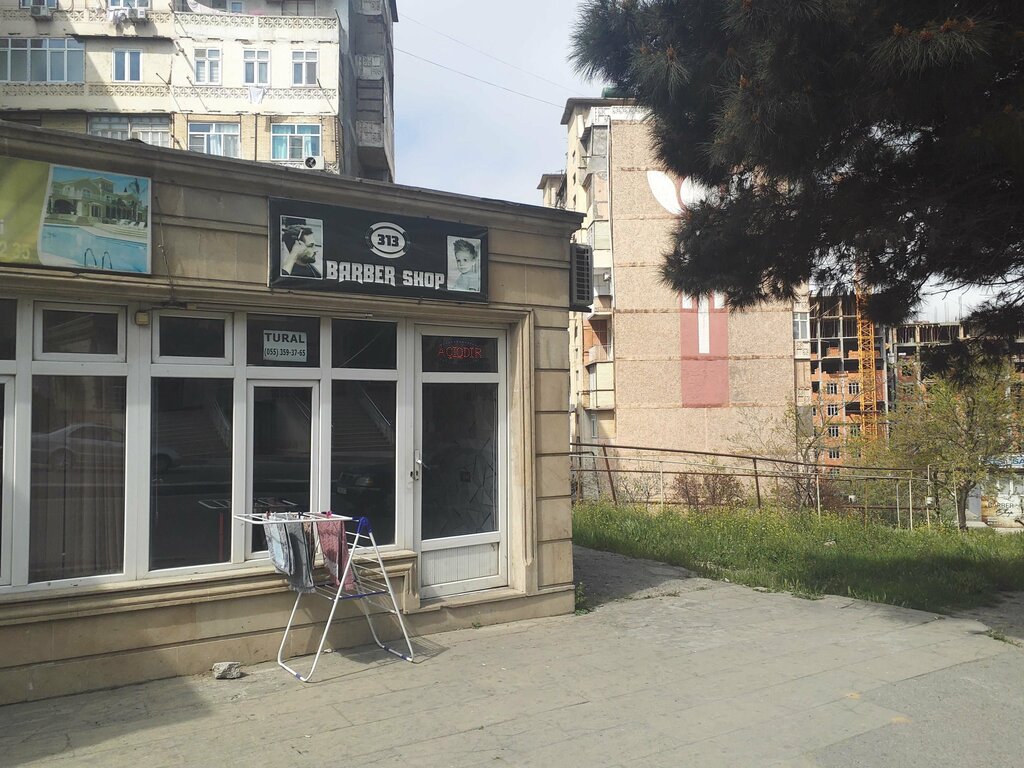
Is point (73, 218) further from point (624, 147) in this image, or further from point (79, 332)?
point (624, 147)

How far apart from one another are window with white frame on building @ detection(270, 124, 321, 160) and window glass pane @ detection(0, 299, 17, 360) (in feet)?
77.9

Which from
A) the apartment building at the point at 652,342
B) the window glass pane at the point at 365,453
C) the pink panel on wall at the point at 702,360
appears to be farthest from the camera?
the pink panel on wall at the point at 702,360

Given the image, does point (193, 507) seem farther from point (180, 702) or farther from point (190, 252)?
point (190, 252)

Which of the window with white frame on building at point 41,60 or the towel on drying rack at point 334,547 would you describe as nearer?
the towel on drying rack at point 334,547

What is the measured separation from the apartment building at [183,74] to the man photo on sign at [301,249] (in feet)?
74.7

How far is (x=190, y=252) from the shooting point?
6.18 m

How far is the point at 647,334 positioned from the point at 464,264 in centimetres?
3611

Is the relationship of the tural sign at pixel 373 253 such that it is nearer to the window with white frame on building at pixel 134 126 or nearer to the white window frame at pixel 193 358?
the white window frame at pixel 193 358

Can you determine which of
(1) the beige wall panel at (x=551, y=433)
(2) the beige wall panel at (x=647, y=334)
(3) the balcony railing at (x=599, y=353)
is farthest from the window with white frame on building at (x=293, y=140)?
(1) the beige wall panel at (x=551, y=433)

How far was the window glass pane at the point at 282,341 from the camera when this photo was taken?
6.57 metres

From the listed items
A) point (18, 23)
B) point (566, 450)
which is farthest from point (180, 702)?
point (18, 23)

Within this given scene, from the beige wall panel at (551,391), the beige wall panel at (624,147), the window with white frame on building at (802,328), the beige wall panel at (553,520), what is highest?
the beige wall panel at (624,147)

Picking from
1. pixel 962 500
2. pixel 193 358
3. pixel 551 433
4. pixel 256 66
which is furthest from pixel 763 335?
pixel 193 358

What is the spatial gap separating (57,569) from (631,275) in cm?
3838
